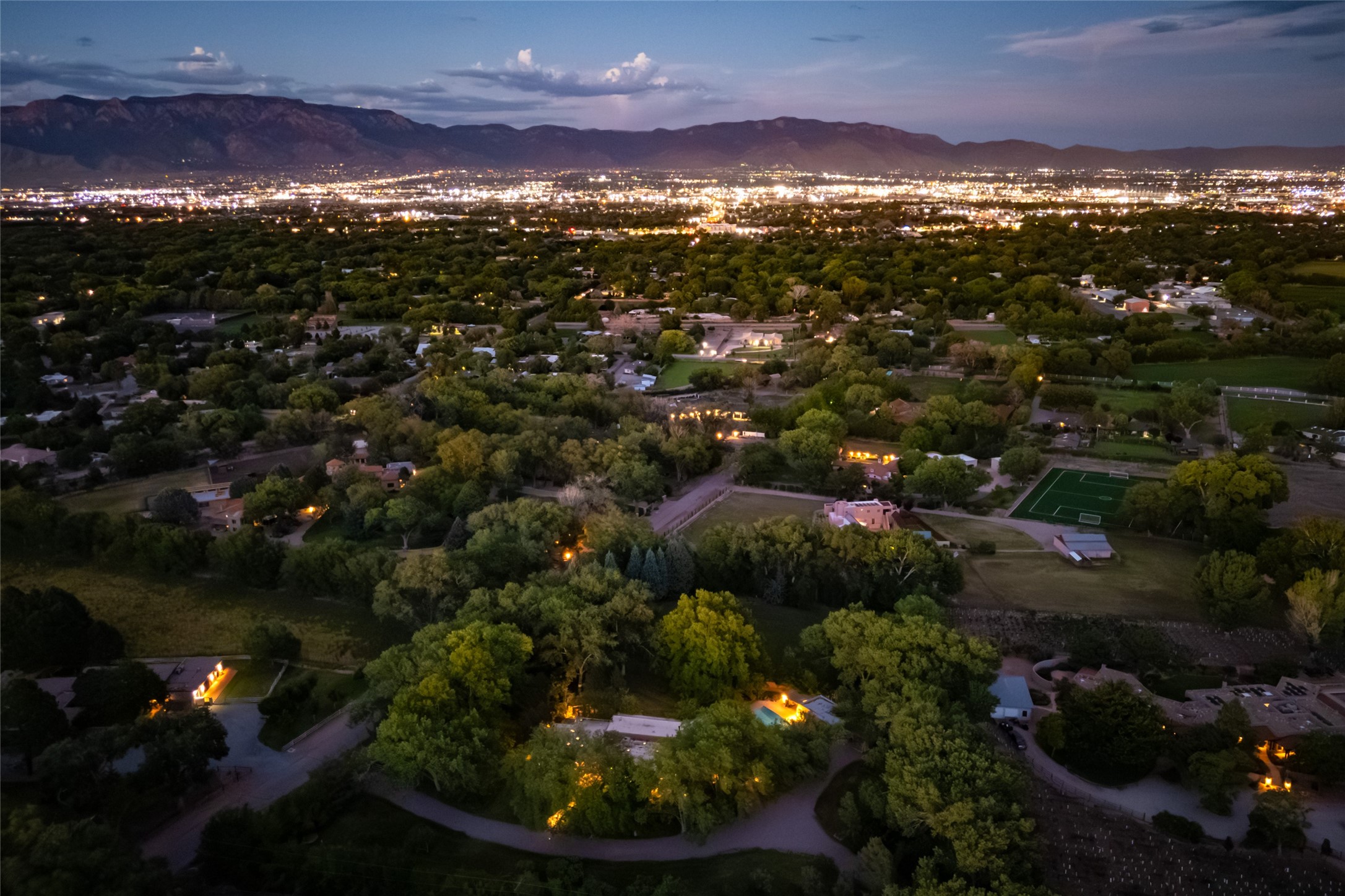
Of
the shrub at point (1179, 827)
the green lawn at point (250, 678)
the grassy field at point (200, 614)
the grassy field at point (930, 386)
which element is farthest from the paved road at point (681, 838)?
the grassy field at point (930, 386)

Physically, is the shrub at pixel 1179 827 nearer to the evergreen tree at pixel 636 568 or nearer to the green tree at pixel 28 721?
the evergreen tree at pixel 636 568

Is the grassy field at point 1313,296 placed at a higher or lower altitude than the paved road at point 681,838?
higher

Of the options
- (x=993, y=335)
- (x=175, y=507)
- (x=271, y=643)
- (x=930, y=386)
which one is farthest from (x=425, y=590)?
(x=993, y=335)

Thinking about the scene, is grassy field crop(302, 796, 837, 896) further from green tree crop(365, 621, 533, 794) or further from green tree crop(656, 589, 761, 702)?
green tree crop(656, 589, 761, 702)

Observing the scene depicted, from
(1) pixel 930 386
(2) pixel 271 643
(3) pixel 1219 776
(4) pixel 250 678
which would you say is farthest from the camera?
(1) pixel 930 386

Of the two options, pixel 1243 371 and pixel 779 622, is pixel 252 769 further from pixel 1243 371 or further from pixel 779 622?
pixel 1243 371

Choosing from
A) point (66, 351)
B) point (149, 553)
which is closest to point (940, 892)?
point (149, 553)

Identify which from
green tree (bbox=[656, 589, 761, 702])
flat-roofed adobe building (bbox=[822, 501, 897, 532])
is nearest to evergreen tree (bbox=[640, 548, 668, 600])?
green tree (bbox=[656, 589, 761, 702])
